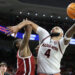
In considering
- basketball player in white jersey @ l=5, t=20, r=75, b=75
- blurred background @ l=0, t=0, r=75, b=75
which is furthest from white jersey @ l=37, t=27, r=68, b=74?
blurred background @ l=0, t=0, r=75, b=75

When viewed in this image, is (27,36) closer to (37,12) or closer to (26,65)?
(26,65)

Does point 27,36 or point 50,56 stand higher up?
point 27,36

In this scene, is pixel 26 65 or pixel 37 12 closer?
pixel 26 65

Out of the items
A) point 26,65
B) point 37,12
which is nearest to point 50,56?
point 26,65

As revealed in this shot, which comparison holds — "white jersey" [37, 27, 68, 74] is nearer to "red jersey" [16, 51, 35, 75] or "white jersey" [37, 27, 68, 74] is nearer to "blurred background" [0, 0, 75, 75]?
"red jersey" [16, 51, 35, 75]

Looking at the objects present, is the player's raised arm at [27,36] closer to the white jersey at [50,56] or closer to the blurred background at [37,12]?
the white jersey at [50,56]

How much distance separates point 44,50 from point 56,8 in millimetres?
9075

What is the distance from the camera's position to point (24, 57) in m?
3.21

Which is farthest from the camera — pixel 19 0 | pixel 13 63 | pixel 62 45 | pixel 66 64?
pixel 66 64

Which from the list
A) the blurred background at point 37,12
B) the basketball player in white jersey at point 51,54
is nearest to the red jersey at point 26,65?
the basketball player in white jersey at point 51,54

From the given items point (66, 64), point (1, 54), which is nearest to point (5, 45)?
point (1, 54)

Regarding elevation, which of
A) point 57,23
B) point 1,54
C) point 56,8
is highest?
point 56,8

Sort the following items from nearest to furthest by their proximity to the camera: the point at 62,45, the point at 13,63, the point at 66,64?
the point at 62,45, the point at 13,63, the point at 66,64

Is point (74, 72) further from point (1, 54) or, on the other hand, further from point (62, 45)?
point (62, 45)
